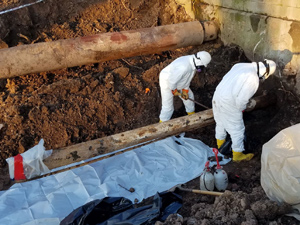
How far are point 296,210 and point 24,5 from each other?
7930mm

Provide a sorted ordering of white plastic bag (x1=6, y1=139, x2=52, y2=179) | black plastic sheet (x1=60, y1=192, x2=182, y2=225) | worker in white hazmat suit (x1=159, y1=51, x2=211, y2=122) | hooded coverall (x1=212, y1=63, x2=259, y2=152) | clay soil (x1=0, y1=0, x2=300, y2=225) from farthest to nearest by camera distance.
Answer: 1. worker in white hazmat suit (x1=159, y1=51, x2=211, y2=122)
2. clay soil (x1=0, y1=0, x2=300, y2=225)
3. hooded coverall (x1=212, y1=63, x2=259, y2=152)
4. white plastic bag (x1=6, y1=139, x2=52, y2=179)
5. black plastic sheet (x1=60, y1=192, x2=182, y2=225)

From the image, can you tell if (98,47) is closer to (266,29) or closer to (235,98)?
(235,98)

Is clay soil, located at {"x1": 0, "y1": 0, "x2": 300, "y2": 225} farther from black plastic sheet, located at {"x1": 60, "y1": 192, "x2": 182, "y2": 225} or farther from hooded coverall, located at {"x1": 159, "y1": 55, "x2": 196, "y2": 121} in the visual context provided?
hooded coverall, located at {"x1": 159, "y1": 55, "x2": 196, "y2": 121}

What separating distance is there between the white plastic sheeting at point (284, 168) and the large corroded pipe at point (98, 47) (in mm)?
4399

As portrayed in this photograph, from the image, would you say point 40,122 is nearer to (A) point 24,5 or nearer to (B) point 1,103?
(B) point 1,103

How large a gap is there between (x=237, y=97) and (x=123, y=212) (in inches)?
94.2

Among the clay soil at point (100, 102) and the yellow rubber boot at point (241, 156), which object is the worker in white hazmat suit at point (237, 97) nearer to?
the yellow rubber boot at point (241, 156)

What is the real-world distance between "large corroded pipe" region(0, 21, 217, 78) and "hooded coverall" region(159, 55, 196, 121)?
1.48 meters

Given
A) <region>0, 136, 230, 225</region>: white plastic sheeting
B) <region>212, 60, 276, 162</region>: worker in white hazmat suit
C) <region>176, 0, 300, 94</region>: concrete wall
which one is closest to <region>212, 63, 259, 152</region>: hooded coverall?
<region>212, 60, 276, 162</region>: worker in white hazmat suit

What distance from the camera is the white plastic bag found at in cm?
380

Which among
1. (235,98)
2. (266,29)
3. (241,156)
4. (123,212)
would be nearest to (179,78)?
(235,98)

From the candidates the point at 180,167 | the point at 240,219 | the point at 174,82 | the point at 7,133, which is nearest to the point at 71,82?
the point at 7,133

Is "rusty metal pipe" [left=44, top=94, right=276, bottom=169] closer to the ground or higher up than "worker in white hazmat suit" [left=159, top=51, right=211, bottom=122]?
closer to the ground

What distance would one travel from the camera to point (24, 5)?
7.65m
